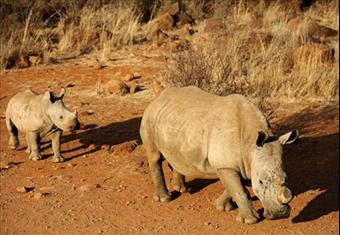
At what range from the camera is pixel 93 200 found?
23.2ft

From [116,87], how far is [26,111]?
3.17 m

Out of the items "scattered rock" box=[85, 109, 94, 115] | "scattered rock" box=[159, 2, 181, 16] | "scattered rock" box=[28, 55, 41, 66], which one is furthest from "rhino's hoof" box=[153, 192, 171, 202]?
"scattered rock" box=[159, 2, 181, 16]

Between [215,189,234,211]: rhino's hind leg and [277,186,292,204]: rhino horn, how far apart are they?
111 centimetres

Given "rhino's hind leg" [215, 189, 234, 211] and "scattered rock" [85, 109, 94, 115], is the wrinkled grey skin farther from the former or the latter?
"scattered rock" [85, 109, 94, 115]

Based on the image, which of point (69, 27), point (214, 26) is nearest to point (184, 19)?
point (214, 26)

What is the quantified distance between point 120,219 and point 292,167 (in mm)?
2555

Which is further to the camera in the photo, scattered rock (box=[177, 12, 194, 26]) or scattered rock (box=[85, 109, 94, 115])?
scattered rock (box=[177, 12, 194, 26])

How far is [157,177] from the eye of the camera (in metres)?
7.11

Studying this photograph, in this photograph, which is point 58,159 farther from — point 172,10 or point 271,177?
point 172,10

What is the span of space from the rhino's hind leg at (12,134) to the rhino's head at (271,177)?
4.57 meters

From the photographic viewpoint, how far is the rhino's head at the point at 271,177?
219 inches

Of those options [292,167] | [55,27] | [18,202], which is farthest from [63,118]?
[55,27]

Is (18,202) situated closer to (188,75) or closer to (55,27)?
(188,75)

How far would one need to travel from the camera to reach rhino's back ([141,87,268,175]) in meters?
6.10
